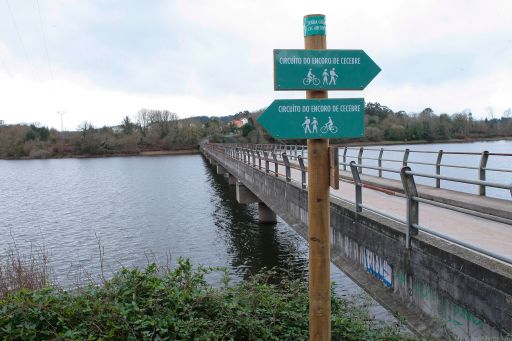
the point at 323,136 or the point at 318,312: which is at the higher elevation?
the point at 323,136

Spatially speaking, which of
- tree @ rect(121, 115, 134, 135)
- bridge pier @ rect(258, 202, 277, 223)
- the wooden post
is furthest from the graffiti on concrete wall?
tree @ rect(121, 115, 134, 135)

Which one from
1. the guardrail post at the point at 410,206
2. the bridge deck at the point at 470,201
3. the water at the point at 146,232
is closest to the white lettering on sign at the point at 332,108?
the guardrail post at the point at 410,206

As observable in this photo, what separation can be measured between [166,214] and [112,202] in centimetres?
844

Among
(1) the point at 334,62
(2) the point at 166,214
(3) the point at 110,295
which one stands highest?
(1) the point at 334,62

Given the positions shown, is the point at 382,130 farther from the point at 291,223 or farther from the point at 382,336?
the point at 382,336

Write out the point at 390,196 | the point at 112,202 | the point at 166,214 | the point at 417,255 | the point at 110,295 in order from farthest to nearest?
the point at 112,202 < the point at 166,214 < the point at 390,196 < the point at 110,295 < the point at 417,255

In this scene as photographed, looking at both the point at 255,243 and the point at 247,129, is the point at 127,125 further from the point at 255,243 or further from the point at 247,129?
the point at 255,243

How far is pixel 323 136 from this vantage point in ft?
11.7

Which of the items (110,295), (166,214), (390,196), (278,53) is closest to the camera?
(278,53)

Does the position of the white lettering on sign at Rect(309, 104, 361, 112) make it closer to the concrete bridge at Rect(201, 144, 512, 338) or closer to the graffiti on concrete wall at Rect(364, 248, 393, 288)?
the concrete bridge at Rect(201, 144, 512, 338)

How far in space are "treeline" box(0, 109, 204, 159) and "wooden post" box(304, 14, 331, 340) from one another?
138 meters

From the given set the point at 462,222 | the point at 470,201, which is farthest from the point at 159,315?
the point at 470,201

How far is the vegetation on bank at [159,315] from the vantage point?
5238 mm

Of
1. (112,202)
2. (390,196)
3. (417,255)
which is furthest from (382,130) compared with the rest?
(417,255)
